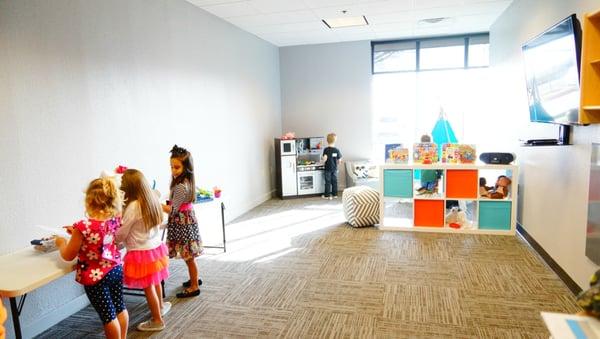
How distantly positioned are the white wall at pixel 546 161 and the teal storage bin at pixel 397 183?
4.61 ft

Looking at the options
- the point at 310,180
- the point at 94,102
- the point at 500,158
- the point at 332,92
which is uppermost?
the point at 332,92

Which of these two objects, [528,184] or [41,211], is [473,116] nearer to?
[528,184]

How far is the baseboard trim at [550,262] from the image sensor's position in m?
3.45

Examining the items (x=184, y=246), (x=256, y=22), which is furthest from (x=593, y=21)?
(x=256, y=22)

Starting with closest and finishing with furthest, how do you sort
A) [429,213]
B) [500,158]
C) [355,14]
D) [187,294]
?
1. [187,294]
2. [500,158]
3. [429,213]
4. [355,14]

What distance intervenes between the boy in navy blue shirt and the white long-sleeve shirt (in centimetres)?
501

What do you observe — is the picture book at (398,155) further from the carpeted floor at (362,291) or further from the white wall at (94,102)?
the white wall at (94,102)

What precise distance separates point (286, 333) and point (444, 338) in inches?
44.1

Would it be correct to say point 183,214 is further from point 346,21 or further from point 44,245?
point 346,21

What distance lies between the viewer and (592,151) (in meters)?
3.10

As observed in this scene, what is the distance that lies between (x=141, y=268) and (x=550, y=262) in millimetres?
3802

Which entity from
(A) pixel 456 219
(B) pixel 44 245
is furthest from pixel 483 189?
(B) pixel 44 245

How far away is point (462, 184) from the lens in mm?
5285

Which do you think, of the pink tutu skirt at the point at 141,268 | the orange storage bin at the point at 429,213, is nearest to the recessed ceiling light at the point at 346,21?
the orange storage bin at the point at 429,213
